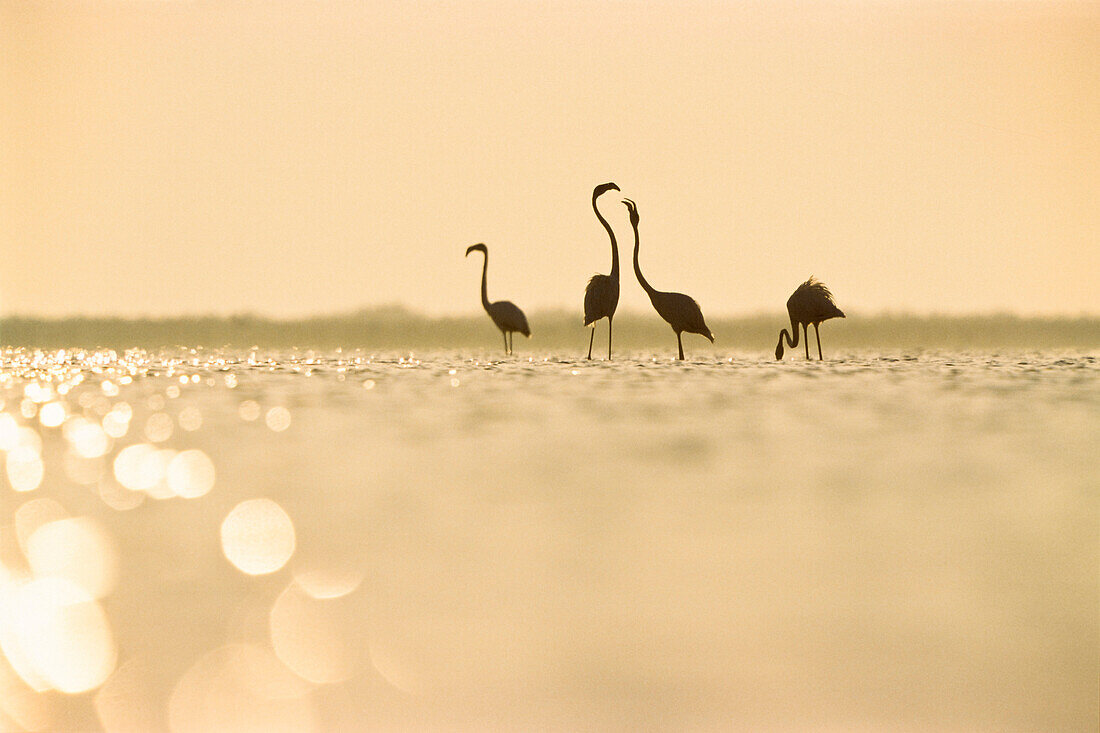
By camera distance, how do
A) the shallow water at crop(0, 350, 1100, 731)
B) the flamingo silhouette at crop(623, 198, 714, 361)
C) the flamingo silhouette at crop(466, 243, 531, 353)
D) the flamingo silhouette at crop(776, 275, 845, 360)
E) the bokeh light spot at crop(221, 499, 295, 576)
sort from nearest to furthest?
the shallow water at crop(0, 350, 1100, 731) → the bokeh light spot at crop(221, 499, 295, 576) → the flamingo silhouette at crop(623, 198, 714, 361) → the flamingo silhouette at crop(776, 275, 845, 360) → the flamingo silhouette at crop(466, 243, 531, 353)

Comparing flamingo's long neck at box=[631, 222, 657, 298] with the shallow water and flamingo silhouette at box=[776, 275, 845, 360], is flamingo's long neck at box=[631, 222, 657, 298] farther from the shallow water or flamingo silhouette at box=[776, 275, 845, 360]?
the shallow water

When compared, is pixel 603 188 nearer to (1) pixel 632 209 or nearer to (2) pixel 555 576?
(1) pixel 632 209

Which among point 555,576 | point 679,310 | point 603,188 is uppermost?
point 603,188

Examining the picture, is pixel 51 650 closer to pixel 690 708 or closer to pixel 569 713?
pixel 569 713

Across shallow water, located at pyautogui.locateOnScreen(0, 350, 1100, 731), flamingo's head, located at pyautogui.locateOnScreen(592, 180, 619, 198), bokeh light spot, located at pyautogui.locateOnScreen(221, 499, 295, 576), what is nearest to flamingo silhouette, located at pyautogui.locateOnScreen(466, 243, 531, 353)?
flamingo's head, located at pyautogui.locateOnScreen(592, 180, 619, 198)

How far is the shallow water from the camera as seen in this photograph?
365 centimetres

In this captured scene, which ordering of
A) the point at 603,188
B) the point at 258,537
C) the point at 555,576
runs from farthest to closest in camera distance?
the point at 603,188 → the point at 258,537 → the point at 555,576

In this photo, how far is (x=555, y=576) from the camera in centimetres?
487

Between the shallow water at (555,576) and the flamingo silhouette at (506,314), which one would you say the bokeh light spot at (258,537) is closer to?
the shallow water at (555,576)

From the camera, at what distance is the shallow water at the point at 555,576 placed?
3650 mm

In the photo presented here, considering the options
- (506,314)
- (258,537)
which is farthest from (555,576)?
(506,314)

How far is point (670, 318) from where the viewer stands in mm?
21469

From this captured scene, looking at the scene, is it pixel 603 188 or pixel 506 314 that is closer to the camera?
pixel 603 188

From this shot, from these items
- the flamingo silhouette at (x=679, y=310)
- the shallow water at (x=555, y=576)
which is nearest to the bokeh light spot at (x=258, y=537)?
the shallow water at (x=555, y=576)
